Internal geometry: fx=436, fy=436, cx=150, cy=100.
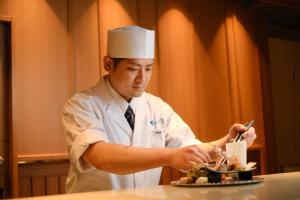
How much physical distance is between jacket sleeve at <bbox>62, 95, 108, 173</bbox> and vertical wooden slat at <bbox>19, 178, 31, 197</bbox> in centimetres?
141

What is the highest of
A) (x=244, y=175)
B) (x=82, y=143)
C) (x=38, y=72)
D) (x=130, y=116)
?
(x=38, y=72)

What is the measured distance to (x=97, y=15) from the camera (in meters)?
3.67

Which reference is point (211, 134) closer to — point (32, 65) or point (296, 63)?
point (32, 65)

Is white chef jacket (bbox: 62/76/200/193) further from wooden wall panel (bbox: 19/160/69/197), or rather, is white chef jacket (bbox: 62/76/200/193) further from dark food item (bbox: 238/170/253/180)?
wooden wall panel (bbox: 19/160/69/197)

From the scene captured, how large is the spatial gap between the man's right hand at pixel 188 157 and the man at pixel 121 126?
0.37 feet

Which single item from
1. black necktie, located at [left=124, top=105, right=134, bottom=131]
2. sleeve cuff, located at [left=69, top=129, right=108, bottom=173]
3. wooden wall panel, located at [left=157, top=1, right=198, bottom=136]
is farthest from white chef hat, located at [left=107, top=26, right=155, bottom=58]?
wooden wall panel, located at [left=157, top=1, right=198, bottom=136]

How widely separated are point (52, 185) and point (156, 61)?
1431 mm

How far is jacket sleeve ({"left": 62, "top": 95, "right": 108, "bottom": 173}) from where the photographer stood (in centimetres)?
177

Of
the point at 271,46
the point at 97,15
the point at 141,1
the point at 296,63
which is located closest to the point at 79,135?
the point at 97,15

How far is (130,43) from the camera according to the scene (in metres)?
2.12

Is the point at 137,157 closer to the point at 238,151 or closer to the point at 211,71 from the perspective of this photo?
the point at 238,151

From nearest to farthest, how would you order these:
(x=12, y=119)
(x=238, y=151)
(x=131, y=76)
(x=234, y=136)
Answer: (x=238, y=151) < (x=234, y=136) < (x=131, y=76) < (x=12, y=119)

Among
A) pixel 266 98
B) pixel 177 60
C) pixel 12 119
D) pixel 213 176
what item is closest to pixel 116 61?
pixel 213 176

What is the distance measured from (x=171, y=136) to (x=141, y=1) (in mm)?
1994
